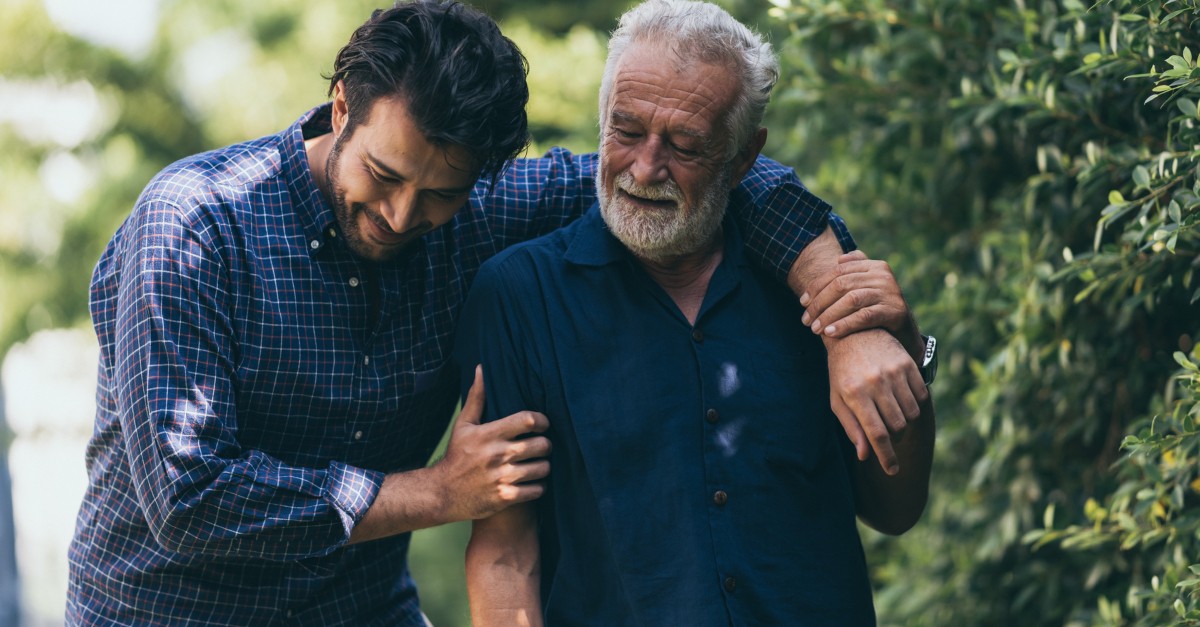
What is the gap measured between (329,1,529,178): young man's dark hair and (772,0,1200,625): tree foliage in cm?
106

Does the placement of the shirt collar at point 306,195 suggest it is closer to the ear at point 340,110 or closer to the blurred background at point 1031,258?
the ear at point 340,110

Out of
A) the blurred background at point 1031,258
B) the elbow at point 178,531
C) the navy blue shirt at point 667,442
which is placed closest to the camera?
the elbow at point 178,531

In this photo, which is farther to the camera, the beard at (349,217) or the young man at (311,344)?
the beard at (349,217)

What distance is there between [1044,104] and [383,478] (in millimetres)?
1537

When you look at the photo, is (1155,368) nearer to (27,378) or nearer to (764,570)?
(764,570)

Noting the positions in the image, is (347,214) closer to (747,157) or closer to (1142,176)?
(747,157)

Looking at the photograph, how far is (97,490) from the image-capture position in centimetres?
240

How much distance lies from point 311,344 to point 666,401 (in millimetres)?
646

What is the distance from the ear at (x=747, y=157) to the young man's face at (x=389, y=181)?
49 cm

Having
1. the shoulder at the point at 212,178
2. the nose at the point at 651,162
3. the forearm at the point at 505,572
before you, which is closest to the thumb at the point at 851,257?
the nose at the point at 651,162

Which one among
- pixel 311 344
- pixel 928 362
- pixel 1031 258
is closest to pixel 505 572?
pixel 311 344

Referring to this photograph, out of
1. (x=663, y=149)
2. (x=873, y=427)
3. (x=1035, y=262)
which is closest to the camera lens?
(x=873, y=427)

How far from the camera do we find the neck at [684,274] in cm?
233

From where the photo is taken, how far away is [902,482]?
2301 millimetres
